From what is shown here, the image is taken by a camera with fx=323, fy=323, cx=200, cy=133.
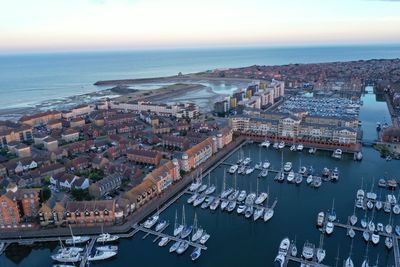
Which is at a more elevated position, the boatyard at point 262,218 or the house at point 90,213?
the house at point 90,213

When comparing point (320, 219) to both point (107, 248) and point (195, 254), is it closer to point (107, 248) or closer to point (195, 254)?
point (195, 254)

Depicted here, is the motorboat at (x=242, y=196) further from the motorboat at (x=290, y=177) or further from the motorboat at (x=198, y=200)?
the motorboat at (x=290, y=177)

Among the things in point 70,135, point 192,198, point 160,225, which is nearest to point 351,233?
point 192,198

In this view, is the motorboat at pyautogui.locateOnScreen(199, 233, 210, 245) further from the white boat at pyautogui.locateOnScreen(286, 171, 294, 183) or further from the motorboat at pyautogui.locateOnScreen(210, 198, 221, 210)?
the white boat at pyautogui.locateOnScreen(286, 171, 294, 183)

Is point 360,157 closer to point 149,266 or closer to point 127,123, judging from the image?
point 149,266

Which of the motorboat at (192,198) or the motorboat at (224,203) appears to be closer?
Answer: the motorboat at (224,203)

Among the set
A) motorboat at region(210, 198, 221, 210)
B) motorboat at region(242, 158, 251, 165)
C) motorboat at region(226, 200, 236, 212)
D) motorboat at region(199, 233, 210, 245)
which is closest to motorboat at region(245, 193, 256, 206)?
motorboat at region(226, 200, 236, 212)

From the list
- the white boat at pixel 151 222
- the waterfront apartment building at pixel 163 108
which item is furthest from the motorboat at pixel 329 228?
the waterfront apartment building at pixel 163 108
